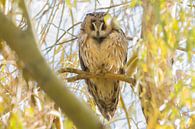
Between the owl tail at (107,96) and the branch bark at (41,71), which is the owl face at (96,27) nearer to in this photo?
the owl tail at (107,96)

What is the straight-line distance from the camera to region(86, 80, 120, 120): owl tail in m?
3.03

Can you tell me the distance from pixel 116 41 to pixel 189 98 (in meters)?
1.57

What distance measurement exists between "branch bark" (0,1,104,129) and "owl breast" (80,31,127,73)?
2027mm

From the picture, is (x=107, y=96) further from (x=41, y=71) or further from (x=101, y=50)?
(x=41, y=71)

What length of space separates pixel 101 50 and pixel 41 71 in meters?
2.14

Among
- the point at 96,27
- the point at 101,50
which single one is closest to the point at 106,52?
the point at 101,50

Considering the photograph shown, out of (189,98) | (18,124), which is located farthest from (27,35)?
(189,98)

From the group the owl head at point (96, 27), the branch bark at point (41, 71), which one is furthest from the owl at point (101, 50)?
the branch bark at point (41, 71)

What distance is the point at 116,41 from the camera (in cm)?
298

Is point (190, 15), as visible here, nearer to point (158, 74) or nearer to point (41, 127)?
point (158, 74)

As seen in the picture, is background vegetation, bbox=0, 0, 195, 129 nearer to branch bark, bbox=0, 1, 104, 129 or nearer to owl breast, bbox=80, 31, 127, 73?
branch bark, bbox=0, 1, 104, 129

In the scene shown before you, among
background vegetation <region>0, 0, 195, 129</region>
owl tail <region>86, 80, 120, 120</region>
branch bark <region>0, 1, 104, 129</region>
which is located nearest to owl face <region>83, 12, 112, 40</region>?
owl tail <region>86, 80, 120, 120</region>

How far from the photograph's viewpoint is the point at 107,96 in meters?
3.12

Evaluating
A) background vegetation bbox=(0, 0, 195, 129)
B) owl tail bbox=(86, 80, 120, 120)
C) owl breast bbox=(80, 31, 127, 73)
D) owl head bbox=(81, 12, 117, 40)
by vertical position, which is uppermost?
background vegetation bbox=(0, 0, 195, 129)
